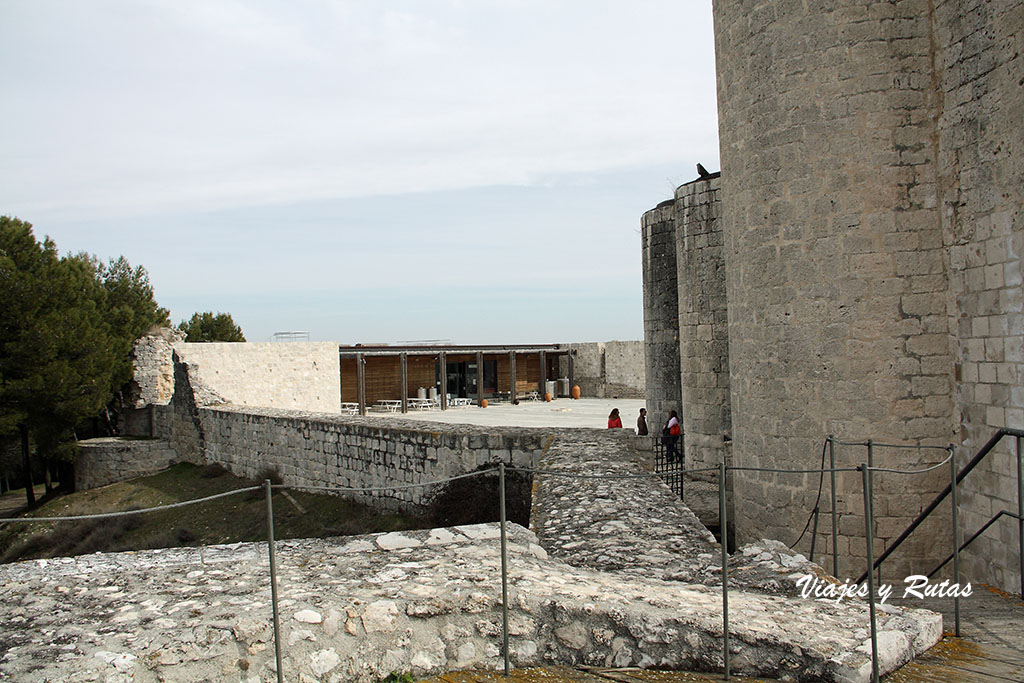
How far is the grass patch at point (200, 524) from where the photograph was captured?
1129 centimetres

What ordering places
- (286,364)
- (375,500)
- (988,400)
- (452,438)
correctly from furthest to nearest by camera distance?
(286,364), (375,500), (452,438), (988,400)

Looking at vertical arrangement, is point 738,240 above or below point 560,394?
above

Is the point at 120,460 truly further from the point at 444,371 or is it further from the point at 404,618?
the point at 404,618

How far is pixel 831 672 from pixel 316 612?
2339 millimetres

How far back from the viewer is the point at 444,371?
2855 cm

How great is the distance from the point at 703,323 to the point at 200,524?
9.29 metres

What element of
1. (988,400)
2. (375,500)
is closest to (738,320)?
(988,400)

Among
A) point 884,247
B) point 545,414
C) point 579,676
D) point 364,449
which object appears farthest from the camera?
point 545,414

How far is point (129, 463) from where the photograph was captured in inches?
798

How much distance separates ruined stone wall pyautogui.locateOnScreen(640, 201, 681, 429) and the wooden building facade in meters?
15.8

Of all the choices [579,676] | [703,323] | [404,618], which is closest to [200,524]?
[703,323]

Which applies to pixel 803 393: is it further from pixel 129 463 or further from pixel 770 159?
pixel 129 463

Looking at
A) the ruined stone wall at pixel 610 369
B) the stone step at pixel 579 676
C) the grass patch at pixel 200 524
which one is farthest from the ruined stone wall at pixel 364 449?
the ruined stone wall at pixel 610 369

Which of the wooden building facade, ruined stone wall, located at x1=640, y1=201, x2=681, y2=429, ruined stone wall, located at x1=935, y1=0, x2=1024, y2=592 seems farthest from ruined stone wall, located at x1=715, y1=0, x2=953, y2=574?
the wooden building facade
